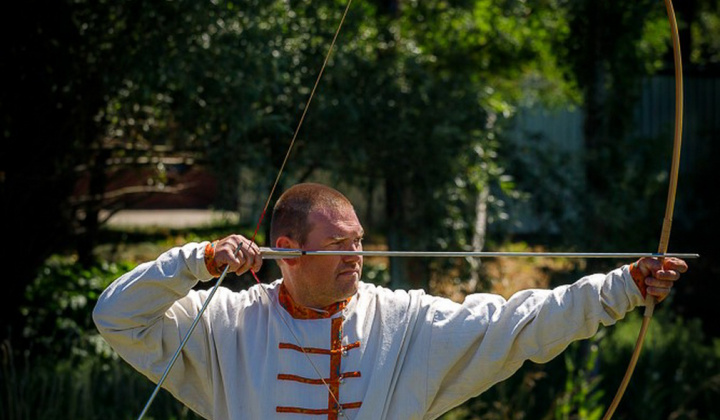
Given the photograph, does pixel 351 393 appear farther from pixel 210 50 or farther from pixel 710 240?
pixel 710 240

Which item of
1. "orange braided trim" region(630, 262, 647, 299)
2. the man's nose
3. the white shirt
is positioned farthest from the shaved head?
"orange braided trim" region(630, 262, 647, 299)

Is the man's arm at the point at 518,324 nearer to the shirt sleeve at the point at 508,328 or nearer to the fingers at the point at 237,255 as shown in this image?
the shirt sleeve at the point at 508,328

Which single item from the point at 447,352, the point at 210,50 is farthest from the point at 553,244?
the point at 447,352

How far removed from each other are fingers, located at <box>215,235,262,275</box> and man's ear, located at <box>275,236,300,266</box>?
0.25 meters

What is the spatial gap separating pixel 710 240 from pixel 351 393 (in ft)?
27.8

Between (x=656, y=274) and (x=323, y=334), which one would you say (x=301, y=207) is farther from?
(x=656, y=274)

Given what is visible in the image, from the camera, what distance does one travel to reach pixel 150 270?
304cm

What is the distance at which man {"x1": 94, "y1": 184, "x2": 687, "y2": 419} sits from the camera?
307 centimetres

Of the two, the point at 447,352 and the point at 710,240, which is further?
the point at 710,240

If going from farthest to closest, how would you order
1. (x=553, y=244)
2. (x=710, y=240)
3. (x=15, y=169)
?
(x=710, y=240)
(x=553, y=244)
(x=15, y=169)

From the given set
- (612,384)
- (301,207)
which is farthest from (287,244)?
(612,384)

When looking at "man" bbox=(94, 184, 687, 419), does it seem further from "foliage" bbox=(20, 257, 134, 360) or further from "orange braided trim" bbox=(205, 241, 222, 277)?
"foliage" bbox=(20, 257, 134, 360)

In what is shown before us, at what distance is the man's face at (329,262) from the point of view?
Answer: 317 centimetres

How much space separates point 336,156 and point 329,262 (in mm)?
3300
